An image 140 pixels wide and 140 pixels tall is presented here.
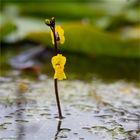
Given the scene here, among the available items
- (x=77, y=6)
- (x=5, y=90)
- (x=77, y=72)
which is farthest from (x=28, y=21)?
(x=5, y=90)

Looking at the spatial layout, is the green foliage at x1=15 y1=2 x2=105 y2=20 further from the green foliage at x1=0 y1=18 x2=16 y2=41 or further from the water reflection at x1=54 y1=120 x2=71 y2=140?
the water reflection at x1=54 y1=120 x2=71 y2=140

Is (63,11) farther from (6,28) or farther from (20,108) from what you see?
(20,108)

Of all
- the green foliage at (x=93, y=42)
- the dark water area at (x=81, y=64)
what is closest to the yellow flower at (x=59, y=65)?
the dark water area at (x=81, y=64)

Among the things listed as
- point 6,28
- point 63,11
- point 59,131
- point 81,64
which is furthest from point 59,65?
point 63,11

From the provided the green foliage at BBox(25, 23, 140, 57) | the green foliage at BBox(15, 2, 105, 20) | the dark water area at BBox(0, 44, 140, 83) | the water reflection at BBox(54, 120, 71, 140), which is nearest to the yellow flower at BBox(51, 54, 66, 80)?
the water reflection at BBox(54, 120, 71, 140)

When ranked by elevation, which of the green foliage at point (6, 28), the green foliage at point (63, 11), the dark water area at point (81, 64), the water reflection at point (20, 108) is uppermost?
the green foliage at point (63, 11)

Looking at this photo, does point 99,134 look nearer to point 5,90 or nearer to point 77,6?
point 5,90

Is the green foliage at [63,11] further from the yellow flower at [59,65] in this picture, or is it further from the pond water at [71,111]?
the yellow flower at [59,65]
